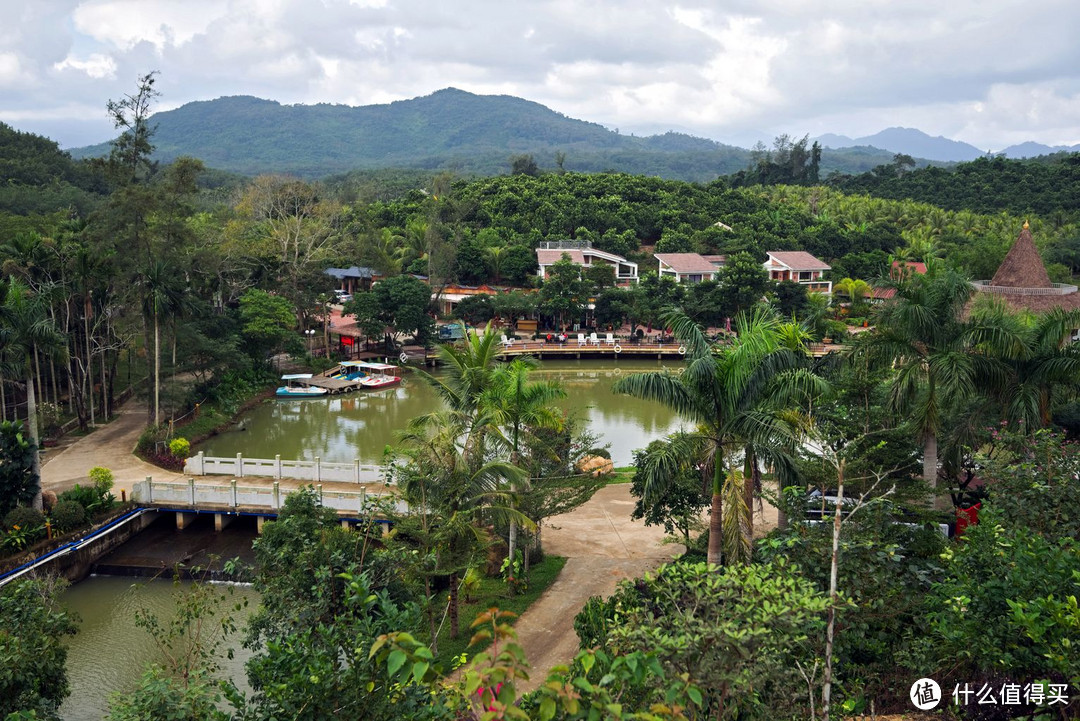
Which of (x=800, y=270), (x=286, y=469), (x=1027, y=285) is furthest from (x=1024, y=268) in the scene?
(x=286, y=469)

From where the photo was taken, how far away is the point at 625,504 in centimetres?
1862

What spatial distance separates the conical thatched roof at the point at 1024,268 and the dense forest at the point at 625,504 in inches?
578

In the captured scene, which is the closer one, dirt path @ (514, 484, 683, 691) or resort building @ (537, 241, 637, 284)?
dirt path @ (514, 484, 683, 691)

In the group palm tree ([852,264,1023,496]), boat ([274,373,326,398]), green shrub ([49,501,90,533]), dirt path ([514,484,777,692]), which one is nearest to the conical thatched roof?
dirt path ([514,484,777,692])

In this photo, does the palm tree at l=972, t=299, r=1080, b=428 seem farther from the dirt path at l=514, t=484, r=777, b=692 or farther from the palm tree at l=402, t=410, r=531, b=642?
the palm tree at l=402, t=410, r=531, b=642

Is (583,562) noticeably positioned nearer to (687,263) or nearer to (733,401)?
(733,401)

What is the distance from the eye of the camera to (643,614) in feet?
24.0

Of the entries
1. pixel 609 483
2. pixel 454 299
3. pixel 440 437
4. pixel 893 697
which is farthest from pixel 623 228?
pixel 893 697

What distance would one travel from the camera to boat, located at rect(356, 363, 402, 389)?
3338 cm

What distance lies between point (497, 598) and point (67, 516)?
8.94 metres

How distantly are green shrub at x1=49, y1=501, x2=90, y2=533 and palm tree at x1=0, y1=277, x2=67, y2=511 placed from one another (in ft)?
1.72

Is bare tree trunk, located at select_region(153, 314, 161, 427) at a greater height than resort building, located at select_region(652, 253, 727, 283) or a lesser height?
lesser

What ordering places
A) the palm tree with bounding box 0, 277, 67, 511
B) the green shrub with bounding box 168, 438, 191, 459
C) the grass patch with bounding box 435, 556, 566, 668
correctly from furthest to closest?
the green shrub with bounding box 168, 438, 191, 459
the palm tree with bounding box 0, 277, 67, 511
the grass patch with bounding box 435, 556, 566, 668

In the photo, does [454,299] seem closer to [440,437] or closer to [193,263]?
[193,263]
